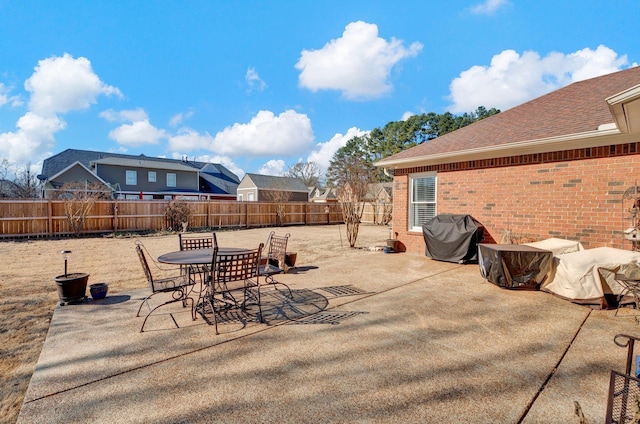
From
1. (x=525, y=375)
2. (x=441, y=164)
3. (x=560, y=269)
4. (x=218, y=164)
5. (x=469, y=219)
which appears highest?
(x=218, y=164)

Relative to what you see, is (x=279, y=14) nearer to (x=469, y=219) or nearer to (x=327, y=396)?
(x=469, y=219)

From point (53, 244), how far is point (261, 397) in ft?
45.4

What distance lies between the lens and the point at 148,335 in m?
3.56

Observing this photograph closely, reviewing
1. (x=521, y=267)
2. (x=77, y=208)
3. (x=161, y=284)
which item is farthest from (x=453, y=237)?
(x=77, y=208)

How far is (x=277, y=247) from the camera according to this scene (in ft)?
19.5

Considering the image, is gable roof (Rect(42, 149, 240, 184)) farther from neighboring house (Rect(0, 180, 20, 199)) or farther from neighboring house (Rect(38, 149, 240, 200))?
neighboring house (Rect(0, 180, 20, 199))

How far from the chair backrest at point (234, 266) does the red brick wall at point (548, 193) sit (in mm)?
5892

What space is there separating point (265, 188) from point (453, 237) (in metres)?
24.3

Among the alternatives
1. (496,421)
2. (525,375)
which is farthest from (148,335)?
(525,375)

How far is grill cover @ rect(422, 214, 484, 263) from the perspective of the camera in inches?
288

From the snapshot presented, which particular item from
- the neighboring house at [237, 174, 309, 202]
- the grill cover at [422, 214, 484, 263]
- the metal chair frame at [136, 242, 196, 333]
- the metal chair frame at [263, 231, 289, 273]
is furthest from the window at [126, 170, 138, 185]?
the grill cover at [422, 214, 484, 263]

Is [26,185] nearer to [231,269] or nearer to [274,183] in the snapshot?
[274,183]

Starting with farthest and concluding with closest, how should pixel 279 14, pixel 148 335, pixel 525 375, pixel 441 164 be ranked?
pixel 279 14 → pixel 441 164 → pixel 148 335 → pixel 525 375

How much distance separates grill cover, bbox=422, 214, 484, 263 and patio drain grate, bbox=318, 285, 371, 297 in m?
Result: 3.28
